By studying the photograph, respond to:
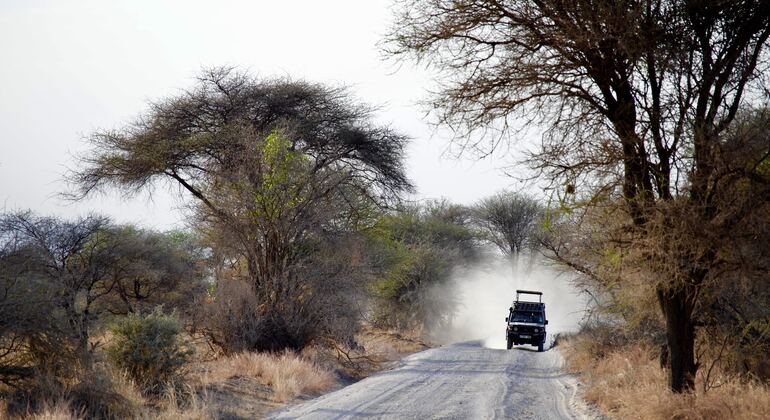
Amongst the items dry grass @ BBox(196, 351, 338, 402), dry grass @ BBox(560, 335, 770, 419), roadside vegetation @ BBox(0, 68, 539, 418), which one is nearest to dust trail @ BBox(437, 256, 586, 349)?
roadside vegetation @ BBox(0, 68, 539, 418)

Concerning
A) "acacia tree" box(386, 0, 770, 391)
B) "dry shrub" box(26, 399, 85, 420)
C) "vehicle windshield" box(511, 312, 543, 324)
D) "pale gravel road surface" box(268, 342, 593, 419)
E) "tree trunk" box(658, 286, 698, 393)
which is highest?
"acacia tree" box(386, 0, 770, 391)

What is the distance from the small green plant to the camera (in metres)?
14.6

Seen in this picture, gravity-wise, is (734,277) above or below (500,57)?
below

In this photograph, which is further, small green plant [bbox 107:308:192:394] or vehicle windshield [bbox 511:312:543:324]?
vehicle windshield [bbox 511:312:543:324]

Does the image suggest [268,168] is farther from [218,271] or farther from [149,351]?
[149,351]

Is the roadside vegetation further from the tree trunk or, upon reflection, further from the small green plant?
the tree trunk

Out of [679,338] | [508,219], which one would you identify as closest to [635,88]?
[679,338]

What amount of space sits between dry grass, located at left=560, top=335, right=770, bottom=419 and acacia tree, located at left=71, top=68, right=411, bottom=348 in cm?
863

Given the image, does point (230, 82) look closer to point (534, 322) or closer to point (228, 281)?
point (228, 281)

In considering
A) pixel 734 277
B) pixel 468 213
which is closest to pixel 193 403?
pixel 734 277

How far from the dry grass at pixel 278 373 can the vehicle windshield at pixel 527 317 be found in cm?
1448

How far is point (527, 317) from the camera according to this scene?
32.9 m

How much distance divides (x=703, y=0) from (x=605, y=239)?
305 centimetres

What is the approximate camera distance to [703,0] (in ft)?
32.3
